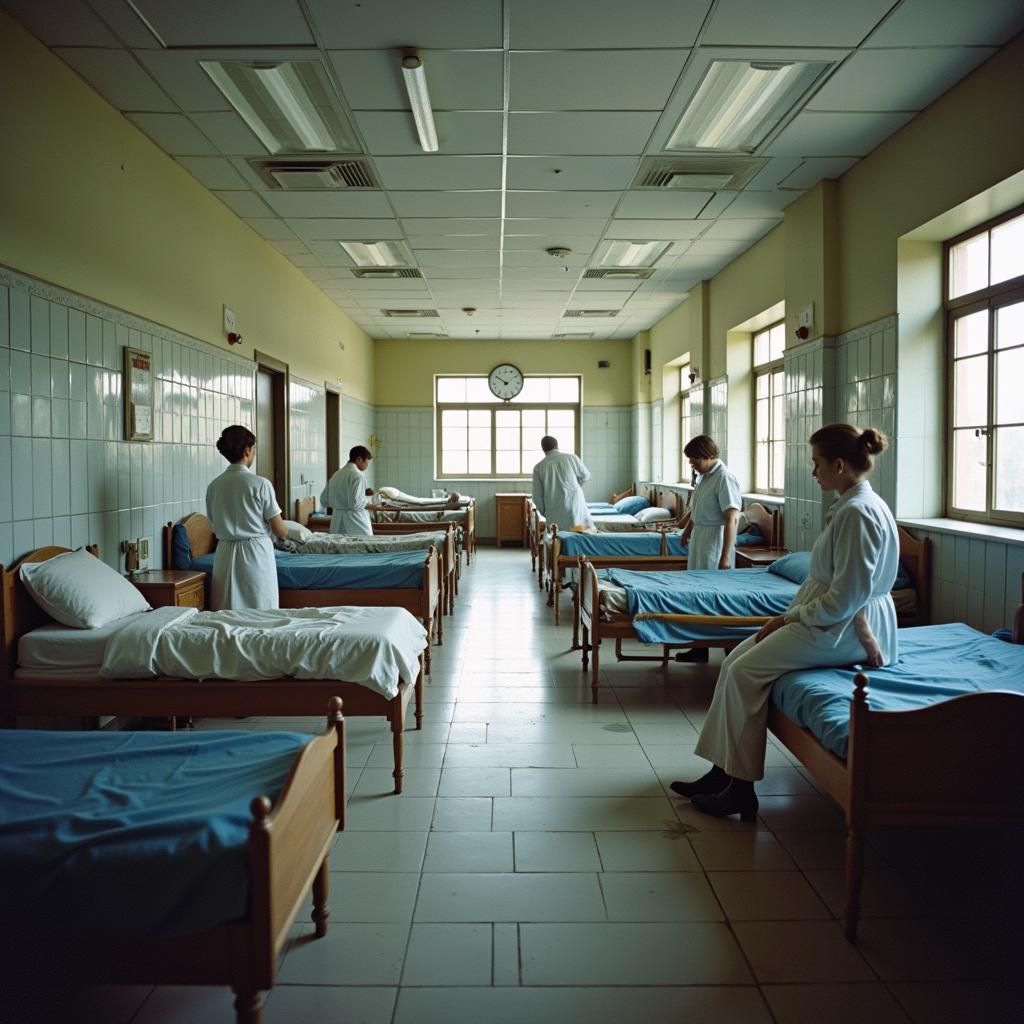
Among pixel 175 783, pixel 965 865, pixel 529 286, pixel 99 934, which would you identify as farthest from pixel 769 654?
pixel 529 286

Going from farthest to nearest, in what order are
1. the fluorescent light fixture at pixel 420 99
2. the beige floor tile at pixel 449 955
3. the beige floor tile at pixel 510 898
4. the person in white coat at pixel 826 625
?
the fluorescent light fixture at pixel 420 99
the person in white coat at pixel 826 625
the beige floor tile at pixel 510 898
the beige floor tile at pixel 449 955

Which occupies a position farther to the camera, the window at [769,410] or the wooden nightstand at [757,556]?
the window at [769,410]

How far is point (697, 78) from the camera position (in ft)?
13.8

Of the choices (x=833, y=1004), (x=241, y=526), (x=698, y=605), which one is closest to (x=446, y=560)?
(x=241, y=526)

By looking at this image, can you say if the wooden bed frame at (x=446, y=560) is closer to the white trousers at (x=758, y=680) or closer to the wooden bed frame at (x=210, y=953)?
the white trousers at (x=758, y=680)

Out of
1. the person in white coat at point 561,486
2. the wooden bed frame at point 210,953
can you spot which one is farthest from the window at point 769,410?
the wooden bed frame at point 210,953

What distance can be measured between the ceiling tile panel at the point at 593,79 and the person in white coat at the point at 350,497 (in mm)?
3652

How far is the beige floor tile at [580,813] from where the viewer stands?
9.96 ft

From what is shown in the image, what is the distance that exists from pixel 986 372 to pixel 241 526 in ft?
14.0

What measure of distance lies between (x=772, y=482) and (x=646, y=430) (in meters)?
4.83

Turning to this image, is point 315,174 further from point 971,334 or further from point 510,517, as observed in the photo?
point 510,517

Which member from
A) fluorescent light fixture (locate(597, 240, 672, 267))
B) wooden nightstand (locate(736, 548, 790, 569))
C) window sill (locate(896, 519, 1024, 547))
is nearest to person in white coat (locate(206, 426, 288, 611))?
wooden nightstand (locate(736, 548, 790, 569))

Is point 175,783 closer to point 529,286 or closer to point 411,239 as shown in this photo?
point 411,239

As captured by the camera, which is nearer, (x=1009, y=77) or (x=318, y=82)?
(x=1009, y=77)
